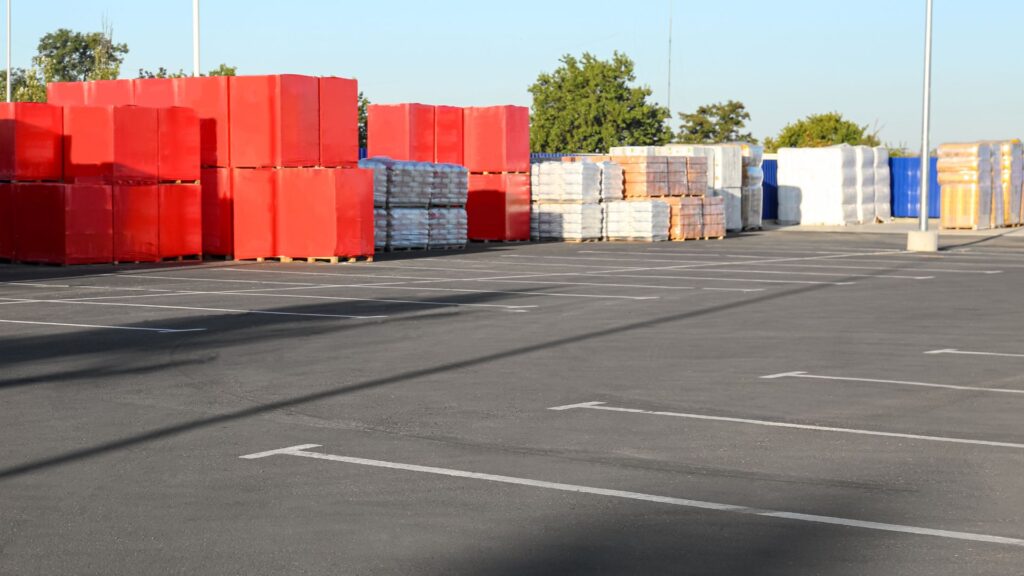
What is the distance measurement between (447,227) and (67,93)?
8.92 meters

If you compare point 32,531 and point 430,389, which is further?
point 430,389

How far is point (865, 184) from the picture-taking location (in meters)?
48.4

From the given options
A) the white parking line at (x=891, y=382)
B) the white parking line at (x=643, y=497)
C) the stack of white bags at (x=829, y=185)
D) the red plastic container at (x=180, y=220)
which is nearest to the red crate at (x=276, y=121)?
the red plastic container at (x=180, y=220)

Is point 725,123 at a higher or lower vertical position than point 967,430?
higher

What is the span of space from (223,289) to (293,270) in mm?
4462

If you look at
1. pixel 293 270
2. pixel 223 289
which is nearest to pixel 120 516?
pixel 223 289

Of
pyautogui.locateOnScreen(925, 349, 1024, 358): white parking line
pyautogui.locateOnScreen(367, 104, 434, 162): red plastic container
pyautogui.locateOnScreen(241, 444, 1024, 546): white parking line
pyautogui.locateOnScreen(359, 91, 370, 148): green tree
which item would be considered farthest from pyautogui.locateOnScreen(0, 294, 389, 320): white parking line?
pyautogui.locateOnScreen(359, 91, 370, 148): green tree

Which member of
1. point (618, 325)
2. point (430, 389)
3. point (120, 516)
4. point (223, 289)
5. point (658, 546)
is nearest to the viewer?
point (658, 546)

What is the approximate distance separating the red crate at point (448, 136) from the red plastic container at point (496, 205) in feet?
2.73

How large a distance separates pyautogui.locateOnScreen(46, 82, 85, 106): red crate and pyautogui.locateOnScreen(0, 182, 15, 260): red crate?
171 inches

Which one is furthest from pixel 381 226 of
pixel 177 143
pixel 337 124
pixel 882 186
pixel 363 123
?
pixel 363 123

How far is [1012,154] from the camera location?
43.8 meters

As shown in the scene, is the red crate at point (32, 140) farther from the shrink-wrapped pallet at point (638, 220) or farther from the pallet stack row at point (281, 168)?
the shrink-wrapped pallet at point (638, 220)

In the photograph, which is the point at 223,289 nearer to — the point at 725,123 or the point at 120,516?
the point at 120,516
